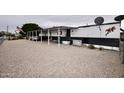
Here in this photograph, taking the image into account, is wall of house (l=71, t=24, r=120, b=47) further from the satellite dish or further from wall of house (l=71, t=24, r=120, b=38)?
the satellite dish

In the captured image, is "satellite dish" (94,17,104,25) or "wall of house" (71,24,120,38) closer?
"wall of house" (71,24,120,38)

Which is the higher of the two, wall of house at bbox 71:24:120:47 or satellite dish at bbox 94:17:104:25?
satellite dish at bbox 94:17:104:25

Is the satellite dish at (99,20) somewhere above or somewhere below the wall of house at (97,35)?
above

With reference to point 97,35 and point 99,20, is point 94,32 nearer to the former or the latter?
point 97,35

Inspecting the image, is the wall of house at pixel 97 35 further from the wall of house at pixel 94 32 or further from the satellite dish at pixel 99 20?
the satellite dish at pixel 99 20

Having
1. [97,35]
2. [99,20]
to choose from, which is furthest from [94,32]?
[99,20]

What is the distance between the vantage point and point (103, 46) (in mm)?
17391

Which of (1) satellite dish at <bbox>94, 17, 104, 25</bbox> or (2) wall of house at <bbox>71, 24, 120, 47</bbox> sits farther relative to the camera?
(1) satellite dish at <bbox>94, 17, 104, 25</bbox>

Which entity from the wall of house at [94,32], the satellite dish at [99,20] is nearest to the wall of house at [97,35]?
the wall of house at [94,32]

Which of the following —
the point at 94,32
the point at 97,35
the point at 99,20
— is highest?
the point at 99,20

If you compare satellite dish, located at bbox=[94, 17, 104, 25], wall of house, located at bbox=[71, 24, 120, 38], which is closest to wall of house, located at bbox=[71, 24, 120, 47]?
wall of house, located at bbox=[71, 24, 120, 38]

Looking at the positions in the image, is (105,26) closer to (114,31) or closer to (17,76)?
(114,31)

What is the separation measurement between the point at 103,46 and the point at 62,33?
39.7 feet
